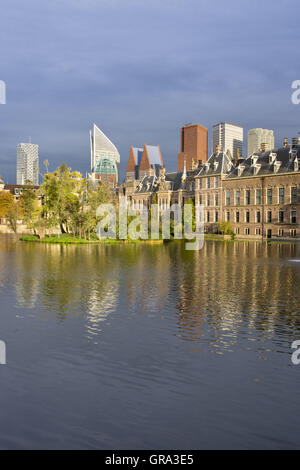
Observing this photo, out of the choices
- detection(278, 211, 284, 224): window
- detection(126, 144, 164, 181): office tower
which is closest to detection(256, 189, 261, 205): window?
detection(278, 211, 284, 224): window

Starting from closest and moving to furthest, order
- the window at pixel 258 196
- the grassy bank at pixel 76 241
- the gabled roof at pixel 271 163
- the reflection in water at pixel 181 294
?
the reflection in water at pixel 181 294 < the grassy bank at pixel 76 241 < the gabled roof at pixel 271 163 < the window at pixel 258 196

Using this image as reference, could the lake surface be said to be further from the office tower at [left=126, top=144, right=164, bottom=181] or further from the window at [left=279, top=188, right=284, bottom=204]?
the office tower at [left=126, top=144, right=164, bottom=181]

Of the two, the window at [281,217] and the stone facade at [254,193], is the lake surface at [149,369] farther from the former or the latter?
the window at [281,217]

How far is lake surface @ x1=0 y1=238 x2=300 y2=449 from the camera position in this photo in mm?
8734

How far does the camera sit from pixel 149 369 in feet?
39.1

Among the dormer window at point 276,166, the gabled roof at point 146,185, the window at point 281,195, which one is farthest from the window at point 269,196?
the gabled roof at point 146,185

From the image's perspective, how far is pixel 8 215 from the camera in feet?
314

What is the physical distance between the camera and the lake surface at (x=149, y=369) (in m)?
8.73

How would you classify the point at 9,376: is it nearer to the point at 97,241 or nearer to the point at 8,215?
A: the point at 97,241

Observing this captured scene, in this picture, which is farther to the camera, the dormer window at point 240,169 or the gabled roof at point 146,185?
the gabled roof at point 146,185

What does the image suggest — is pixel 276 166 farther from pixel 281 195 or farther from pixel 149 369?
pixel 149 369

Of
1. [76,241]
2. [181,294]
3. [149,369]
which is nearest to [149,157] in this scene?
[76,241]

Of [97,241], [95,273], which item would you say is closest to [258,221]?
[97,241]
